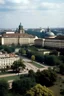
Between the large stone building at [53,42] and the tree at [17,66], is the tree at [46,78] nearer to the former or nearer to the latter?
the tree at [17,66]

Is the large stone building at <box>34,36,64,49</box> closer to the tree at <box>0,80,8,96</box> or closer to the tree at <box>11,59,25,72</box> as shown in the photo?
the tree at <box>11,59,25,72</box>

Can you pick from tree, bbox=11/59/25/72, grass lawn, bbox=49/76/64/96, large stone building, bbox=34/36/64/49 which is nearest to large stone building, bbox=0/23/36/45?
large stone building, bbox=34/36/64/49

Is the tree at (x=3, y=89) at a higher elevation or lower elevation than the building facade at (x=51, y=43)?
higher

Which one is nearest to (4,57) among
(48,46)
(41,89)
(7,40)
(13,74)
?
(13,74)

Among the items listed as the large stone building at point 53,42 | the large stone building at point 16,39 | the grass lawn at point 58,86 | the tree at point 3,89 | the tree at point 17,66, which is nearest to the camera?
the tree at point 3,89

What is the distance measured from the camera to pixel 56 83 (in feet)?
101

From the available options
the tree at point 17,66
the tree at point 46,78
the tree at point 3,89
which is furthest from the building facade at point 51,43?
the tree at point 3,89

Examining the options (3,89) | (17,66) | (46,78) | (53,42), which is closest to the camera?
(3,89)

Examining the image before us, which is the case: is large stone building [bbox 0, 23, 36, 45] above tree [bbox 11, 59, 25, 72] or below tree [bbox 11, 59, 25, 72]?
below

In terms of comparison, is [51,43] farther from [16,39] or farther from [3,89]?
[3,89]

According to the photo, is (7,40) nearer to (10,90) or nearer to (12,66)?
(12,66)

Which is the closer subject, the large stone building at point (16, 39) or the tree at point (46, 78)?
the tree at point (46, 78)

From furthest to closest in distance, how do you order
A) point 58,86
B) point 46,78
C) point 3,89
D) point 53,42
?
point 53,42 < point 46,78 < point 58,86 < point 3,89

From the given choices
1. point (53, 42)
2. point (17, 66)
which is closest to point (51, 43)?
point (53, 42)
